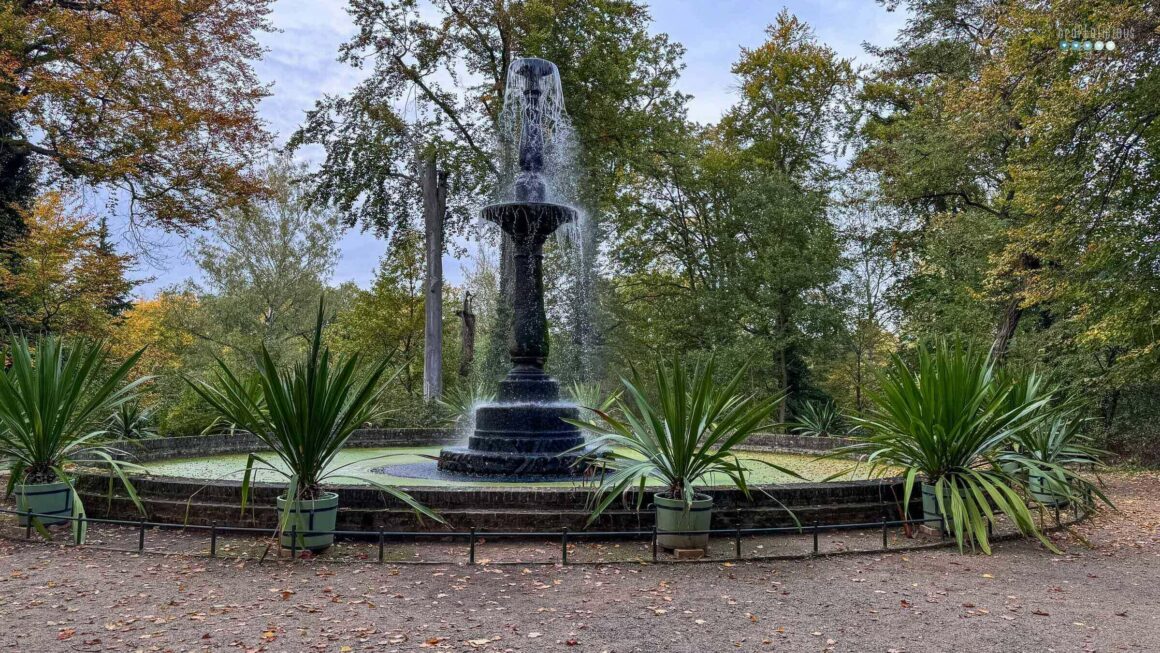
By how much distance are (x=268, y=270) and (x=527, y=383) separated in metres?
19.5

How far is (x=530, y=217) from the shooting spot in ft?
28.6

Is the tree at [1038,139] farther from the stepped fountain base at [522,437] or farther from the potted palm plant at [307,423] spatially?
the potted palm plant at [307,423]

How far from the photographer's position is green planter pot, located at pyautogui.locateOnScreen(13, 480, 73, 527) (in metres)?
5.86

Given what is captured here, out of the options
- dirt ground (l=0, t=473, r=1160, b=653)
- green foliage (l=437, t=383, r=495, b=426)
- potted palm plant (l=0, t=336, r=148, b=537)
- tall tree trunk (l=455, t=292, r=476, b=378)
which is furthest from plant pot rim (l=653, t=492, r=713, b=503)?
tall tree trunk (l=455, t=292, r=476, b=378)

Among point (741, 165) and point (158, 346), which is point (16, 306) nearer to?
point (158, 346)

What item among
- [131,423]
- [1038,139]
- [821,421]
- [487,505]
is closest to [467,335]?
[131,423]

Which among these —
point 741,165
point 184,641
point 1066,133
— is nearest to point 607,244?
point 741,165

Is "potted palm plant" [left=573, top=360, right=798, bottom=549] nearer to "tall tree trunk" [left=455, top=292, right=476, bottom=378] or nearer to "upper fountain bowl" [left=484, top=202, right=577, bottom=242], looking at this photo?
"upper fountain bowl" [left=484, top=202, right=577, bottom=242]

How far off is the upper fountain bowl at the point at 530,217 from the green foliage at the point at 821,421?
8935 mm

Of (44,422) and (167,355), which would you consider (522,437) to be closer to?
(44,422)

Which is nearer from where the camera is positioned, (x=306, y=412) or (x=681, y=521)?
(x=306, y=412)

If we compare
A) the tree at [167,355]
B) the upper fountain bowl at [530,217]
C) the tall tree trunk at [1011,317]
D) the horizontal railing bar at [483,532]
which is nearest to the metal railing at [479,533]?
the horizontal railing bar at [483,532]

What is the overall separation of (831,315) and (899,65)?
8.34 m

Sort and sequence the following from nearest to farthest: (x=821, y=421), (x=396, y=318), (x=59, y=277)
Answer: (x=59, y=277) → (x=821, y=421) → (x=396, y=318)
